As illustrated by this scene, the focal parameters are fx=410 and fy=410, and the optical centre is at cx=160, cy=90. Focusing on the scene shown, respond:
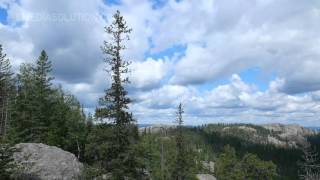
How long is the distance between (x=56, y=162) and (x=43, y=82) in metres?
26.3

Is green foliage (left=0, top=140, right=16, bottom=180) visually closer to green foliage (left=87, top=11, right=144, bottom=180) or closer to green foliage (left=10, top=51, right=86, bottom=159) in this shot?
green foliage (left=87, top=11, right=144, bottom=180)

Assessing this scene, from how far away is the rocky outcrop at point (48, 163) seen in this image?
1289 inches

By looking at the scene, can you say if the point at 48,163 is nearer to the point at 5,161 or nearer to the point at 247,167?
the point at 5,161

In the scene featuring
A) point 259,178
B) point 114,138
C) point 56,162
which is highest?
point 114,138

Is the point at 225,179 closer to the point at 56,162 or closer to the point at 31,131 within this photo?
the point at 31,131

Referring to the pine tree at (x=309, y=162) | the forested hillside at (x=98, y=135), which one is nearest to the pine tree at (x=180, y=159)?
the forested hillside at (x=98, y=135)

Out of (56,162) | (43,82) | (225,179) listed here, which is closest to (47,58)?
(43,82)

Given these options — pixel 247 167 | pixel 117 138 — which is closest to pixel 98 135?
pixel 117 138

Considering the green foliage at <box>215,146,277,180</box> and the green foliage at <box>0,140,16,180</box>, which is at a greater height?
the green foliage at <box>0,140,16,180</box>

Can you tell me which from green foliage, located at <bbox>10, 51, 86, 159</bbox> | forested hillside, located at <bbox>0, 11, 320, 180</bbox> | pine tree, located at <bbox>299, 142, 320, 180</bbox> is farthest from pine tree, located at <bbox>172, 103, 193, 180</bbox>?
pine tree, located at <bbox>299, 142, 320, 180</bbox>

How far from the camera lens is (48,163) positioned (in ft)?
113

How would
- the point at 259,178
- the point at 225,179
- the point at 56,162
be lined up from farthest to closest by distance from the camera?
the point at 259,178, the point at 225,179, the point at 56,162

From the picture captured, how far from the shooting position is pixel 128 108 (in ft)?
87.0

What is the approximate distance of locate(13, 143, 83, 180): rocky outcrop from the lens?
32750 millimetres
